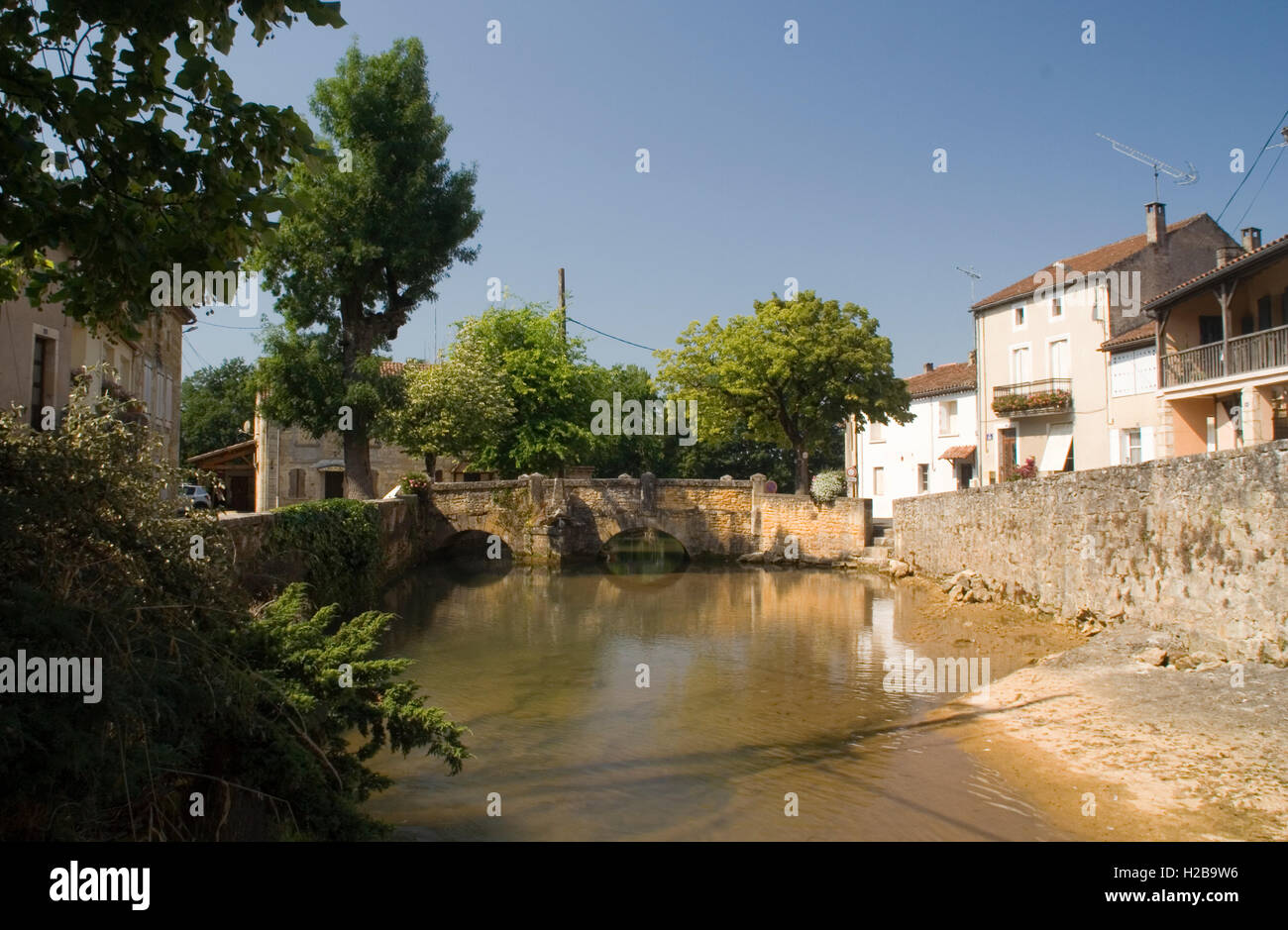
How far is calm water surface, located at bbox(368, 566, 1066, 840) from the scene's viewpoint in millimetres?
7094

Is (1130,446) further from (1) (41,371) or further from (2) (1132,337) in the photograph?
(1) (41,371)

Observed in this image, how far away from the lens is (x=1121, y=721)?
8.90 metres

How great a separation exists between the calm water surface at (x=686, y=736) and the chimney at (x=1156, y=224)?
16.5m

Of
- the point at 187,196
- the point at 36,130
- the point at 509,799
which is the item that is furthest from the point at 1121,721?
the point at 36,130

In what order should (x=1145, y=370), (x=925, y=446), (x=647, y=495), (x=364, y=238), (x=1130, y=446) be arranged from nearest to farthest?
(x=364, y=238), (x=1145, y=370), (x=1130, y=446), (x=647, y=495), (x=925, y=446)

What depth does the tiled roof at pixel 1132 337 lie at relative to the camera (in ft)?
77.0

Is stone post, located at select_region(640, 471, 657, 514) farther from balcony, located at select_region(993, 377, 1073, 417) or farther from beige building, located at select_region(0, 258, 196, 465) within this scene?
beige building, located at select_region(0, 258, 196, 465)

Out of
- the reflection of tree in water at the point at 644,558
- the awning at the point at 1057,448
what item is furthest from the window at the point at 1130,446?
the reflection of tree in water at the point at 644,558

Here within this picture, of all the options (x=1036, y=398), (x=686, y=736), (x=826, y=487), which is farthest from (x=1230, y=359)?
(x=686, y=736)

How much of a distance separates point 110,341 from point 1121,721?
953 cm

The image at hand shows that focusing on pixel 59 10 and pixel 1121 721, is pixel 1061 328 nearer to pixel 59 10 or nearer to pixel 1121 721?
pixel 1121 721

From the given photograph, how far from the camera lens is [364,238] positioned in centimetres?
2225

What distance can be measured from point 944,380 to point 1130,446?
11609 mm

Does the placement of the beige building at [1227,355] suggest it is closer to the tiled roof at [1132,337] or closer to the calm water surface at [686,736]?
the tiled roof at [1132,337]
